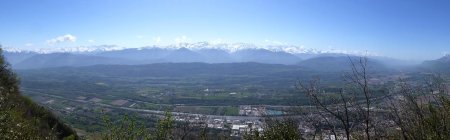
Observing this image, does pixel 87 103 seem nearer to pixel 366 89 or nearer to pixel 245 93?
pixel 245 93

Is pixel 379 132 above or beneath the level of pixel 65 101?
above

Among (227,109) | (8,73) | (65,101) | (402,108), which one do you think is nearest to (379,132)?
(402,108)

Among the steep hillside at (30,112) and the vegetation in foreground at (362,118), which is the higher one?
the vegetation in foreground at (362,118)

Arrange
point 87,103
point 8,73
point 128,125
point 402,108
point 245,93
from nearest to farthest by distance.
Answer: point 402,108, point 128,125, point 8,73, point 87,103, point 245,93

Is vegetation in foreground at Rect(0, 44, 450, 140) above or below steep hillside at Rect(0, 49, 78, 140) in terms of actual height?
above

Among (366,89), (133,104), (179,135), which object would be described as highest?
(366,89)

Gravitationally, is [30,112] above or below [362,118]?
below

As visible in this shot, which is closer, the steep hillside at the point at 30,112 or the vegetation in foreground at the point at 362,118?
the vegetation in foreground at the point at 362,118

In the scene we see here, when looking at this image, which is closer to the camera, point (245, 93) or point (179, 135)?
point (179, 135)

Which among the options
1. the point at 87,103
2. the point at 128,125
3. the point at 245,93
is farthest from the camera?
the point at 245,93

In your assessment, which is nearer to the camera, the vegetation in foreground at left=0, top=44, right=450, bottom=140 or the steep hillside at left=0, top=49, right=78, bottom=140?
the vegetation in foreground at left=0, top=44, right=450, bottom=140

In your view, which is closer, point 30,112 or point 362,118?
point 362,118
